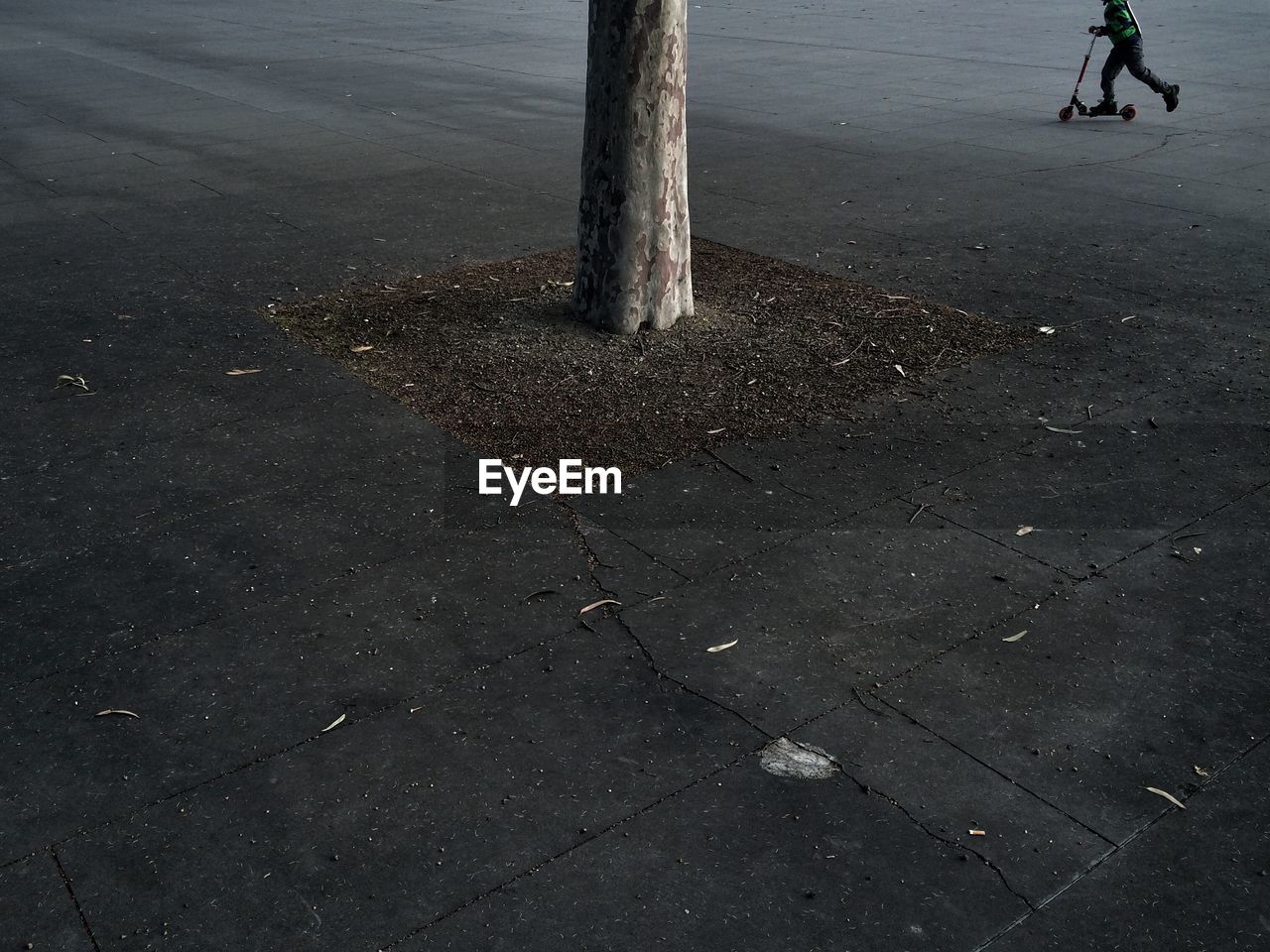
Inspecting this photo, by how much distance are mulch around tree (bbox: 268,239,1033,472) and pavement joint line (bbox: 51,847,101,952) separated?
292cm

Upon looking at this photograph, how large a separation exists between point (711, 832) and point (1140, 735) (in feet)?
5.14

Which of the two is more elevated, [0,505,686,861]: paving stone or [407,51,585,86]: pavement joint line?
[407,51,585,86]: pavement joint line

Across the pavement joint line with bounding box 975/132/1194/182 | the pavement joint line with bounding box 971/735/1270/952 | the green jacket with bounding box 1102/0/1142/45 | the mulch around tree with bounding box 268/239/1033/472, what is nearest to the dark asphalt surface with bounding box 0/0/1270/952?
the pavement joint line with bounding box 971/735/1270/952

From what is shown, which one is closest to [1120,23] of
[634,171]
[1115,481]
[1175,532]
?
[634,171]

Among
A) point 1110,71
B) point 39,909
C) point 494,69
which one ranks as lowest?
point 39,909

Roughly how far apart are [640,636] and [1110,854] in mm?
1816

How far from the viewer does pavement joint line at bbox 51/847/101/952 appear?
3.22 m

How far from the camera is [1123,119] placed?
47.5ft

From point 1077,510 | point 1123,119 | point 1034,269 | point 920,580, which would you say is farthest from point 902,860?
point 1123,119

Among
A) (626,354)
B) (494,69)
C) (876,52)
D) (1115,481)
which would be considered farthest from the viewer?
(876,52)

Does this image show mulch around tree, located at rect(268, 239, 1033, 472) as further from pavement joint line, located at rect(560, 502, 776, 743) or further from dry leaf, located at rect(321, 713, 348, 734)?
dry leaf, located at rect(321, 713, 348, 734)

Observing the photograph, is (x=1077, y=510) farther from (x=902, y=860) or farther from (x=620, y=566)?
(x=902, y=860)

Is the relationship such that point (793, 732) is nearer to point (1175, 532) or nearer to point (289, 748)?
point (289, 748)

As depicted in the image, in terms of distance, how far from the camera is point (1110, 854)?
3514 mm
